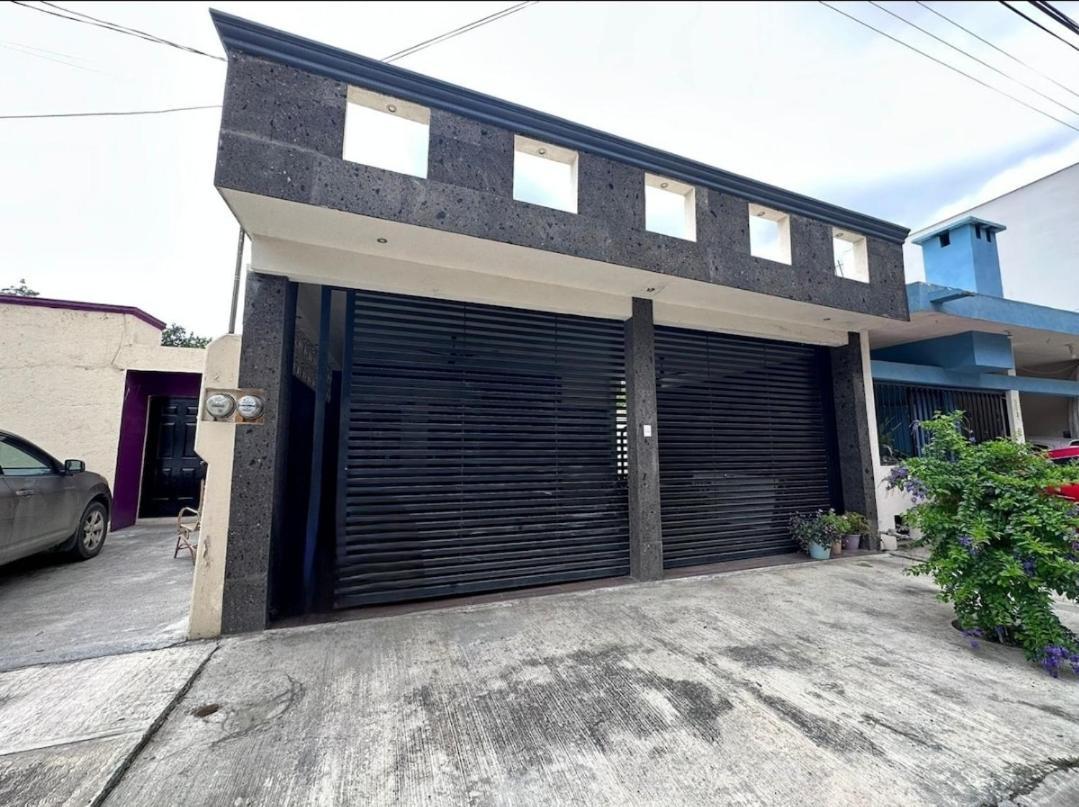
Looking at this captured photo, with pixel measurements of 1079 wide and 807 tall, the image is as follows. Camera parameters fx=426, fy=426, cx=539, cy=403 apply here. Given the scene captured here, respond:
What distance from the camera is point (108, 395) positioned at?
6730 millimetres


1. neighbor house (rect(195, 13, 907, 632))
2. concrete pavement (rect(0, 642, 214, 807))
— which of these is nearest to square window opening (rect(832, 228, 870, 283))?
neighbor house (rect(195, 13, 907, 632))

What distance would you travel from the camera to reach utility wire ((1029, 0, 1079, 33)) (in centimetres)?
333

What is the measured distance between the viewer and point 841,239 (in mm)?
5426

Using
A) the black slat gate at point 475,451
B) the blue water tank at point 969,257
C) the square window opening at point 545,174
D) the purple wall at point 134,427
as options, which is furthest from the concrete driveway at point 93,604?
the blue water tank at point 969,257

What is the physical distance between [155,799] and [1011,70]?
8.95 meters

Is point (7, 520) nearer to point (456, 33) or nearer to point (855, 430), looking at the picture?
point (456, 33)

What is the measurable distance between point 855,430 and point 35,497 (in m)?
9.60

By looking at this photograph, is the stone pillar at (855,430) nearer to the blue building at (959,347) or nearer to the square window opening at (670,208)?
the blue building at (959,347)

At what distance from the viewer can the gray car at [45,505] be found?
3.94 m

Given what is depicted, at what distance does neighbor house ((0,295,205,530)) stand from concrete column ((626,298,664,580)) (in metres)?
7.37

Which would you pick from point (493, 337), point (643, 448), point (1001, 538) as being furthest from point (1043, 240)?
point (493, 337)

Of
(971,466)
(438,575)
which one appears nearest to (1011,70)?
(971,466)

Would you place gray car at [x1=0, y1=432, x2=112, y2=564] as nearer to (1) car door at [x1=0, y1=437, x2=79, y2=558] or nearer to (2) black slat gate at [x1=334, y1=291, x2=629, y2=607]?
(1) car door at [x1=0, y1=437, x2=79, y2=558]

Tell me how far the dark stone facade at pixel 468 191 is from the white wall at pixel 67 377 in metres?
6.29
